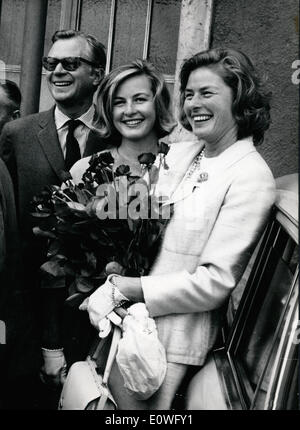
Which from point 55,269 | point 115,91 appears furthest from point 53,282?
point 115,91

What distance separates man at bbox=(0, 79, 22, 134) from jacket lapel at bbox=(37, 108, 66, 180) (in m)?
0.48

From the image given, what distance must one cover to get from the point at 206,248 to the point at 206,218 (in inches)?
4.7

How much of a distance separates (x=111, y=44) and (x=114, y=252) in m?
3.40

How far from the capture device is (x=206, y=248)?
9.21 ft

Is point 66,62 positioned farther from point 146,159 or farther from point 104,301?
point 104,301

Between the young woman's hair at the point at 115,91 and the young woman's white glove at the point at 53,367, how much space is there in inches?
44.5

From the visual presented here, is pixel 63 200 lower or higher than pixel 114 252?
higher

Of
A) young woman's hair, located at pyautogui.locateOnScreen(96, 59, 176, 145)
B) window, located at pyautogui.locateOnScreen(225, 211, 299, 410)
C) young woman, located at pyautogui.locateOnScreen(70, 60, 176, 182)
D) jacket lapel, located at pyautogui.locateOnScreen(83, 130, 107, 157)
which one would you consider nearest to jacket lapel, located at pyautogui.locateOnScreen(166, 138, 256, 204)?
window, located at pyautogui.locateOnScreen(225, 211, 299, 410)

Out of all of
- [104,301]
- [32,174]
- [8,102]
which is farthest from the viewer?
[8,102]

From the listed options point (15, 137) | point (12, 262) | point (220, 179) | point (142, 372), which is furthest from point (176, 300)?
point (15, 137)

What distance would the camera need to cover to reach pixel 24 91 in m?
6.05

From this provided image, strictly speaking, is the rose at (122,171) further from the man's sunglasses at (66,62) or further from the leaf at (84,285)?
the man's sunglasses at (66,62)
